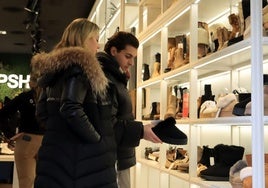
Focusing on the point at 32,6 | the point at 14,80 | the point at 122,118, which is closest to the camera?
the point at 122,118

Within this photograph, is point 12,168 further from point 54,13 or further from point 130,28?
point 54,13

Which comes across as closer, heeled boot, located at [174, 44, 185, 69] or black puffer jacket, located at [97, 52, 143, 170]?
black puffer jacket, located at [97, 52, 143, 170]

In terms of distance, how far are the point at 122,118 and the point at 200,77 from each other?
1.18m

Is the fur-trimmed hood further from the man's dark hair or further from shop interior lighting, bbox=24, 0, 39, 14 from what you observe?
shop interior lighting, bbox=24, 0, 39, 14

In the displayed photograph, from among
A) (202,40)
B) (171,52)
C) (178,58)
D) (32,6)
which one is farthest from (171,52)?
(32,6)

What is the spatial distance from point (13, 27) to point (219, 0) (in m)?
7.05

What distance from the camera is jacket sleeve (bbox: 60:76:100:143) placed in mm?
1688

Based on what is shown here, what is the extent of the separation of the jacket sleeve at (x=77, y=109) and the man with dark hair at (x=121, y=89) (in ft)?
0.79

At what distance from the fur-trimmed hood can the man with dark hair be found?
0.20 metres

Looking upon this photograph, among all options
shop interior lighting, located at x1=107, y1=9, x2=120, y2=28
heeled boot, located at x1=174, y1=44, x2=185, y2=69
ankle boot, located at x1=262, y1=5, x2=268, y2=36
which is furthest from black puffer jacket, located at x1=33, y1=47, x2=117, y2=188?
shop interior lighting, located at x1=107, y1=9, x2=120, y2=28

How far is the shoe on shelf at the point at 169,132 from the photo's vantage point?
1.84 meters

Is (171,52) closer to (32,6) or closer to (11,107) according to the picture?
(11,107)

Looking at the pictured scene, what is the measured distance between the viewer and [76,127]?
169cm

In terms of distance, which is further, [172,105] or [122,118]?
[172,105]
